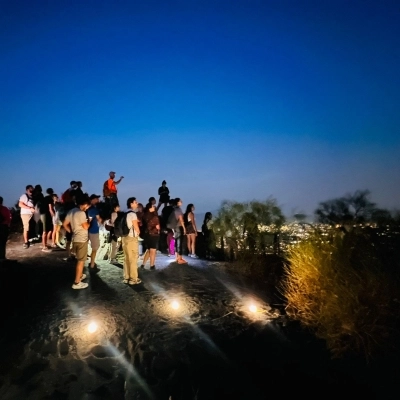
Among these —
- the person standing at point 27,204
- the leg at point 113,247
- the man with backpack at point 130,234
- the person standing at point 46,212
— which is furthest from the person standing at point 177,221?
the person standing at point 27,204

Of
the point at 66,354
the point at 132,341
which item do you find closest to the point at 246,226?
the point at 132,341

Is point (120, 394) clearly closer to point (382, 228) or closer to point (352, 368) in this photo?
point (352, 368)

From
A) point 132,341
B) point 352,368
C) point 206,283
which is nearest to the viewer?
point 352,368

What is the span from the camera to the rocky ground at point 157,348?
4.91 metres

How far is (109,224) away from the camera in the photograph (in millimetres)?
11078

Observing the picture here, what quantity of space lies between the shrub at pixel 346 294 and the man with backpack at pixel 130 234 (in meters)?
3.60

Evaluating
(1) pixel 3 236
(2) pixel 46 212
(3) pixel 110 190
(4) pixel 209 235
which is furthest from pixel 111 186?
(1) pixel 3 236

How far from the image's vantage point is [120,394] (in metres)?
4.73

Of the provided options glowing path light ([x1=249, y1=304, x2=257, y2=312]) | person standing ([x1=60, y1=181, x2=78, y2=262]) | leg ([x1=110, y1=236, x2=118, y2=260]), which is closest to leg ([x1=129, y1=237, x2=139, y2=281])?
leg ([x1=110, y1=236, x2=118, y2=260])

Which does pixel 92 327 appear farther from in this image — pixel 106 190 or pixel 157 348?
pixel 106 190

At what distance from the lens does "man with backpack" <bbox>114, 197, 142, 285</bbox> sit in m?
8.30

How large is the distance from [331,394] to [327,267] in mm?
2467

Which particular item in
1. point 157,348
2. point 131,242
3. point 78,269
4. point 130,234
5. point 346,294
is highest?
point 130,234

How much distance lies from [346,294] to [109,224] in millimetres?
7287
